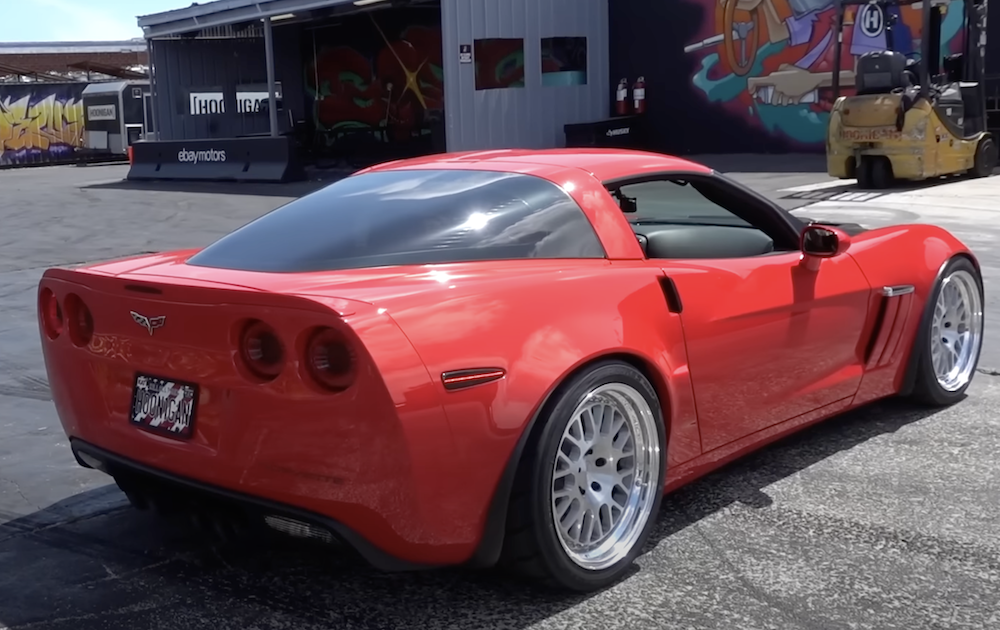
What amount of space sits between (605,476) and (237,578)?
122cm

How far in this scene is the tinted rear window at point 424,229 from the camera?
354 cm

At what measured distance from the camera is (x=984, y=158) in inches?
622

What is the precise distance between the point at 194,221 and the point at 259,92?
1823cm

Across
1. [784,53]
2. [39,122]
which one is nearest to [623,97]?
[784,53]

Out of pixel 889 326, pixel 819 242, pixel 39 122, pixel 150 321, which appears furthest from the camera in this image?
pixel 39 122

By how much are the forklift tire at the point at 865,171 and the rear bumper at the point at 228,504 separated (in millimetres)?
13642

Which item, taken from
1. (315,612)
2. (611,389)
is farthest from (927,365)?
(315,612)

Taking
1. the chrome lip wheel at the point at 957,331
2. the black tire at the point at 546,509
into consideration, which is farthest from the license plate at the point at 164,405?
the chrome lip wheel at the point at 957,331

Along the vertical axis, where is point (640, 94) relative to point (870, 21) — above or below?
below

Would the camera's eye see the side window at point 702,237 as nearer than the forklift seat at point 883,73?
Yes

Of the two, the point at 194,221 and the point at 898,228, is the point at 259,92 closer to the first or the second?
the point at 194,221

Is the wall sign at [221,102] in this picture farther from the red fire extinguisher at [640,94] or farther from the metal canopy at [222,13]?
the red fire extinguisher at [640,94]

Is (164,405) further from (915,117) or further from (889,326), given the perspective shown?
(915,117)

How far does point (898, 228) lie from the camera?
5.21 m
